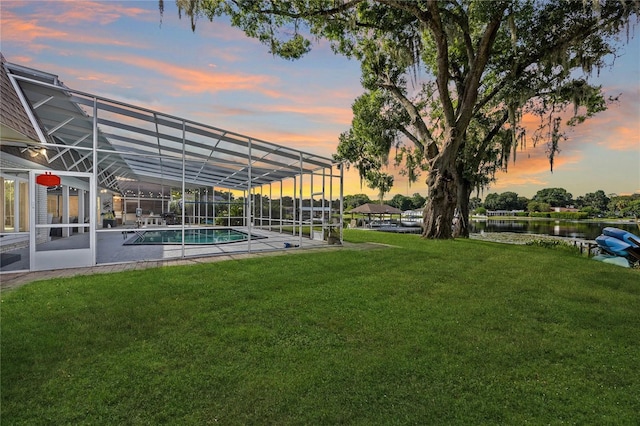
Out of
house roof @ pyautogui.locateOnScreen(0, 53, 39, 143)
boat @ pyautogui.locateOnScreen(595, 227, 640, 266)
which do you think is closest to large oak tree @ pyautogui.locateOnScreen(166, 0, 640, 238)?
boat @ pyautogui.locateOnScreen(595, 227, 640, 266)

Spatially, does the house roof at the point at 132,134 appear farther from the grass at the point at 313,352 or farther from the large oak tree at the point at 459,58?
the grass at the point at 313,352

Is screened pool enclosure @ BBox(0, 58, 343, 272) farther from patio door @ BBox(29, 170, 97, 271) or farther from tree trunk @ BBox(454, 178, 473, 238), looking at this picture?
tree trunk @ BBox(454, 178, 473, 238)

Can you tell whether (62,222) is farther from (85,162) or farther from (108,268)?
(108,268)

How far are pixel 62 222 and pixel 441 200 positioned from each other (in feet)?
50.8

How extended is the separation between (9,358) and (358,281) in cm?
516

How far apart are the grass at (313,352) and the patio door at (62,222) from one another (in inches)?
57.7

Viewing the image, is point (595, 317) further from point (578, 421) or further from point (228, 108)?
point (228, 108)

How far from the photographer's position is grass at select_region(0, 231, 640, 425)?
8.21 ft

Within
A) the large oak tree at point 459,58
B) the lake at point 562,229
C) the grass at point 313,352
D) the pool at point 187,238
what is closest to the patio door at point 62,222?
the grass at point 313,352

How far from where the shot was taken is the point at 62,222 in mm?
11539

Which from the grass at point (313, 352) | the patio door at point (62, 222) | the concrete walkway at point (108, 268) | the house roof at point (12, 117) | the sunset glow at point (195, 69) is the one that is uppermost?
the sunset glow at point (195, 69)

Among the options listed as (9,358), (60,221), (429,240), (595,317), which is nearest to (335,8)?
(429,240)

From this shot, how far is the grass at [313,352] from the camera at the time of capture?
98.6 inches

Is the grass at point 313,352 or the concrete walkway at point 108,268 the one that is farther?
the concrete walkway at point 108,268
